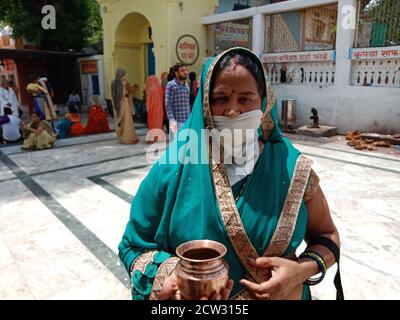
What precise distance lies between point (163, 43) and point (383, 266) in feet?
29.4

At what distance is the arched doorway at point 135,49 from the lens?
12141 millimetres

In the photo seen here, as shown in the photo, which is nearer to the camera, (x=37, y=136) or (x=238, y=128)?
(x=238, y=128)

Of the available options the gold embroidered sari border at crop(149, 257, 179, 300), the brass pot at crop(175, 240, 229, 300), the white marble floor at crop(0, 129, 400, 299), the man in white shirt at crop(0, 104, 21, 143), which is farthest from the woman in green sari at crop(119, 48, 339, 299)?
the man in white shirt at crop(0, 104, 21, 143)

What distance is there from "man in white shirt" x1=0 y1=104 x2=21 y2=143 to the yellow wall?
14.2ft

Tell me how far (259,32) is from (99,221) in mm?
6949

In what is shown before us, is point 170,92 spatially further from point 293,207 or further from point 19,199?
point 293,207

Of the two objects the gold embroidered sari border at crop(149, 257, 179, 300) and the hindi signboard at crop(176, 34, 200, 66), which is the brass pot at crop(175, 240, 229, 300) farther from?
the hindi signboard at crop(176, 34, 200, 66)

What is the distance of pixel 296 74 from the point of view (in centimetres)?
827

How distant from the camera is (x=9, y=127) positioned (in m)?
7.43

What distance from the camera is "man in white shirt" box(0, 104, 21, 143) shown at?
290 inches

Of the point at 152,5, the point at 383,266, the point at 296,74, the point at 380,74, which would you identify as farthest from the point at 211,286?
the point at 152,5

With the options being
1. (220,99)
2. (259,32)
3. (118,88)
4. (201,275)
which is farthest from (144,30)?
(201,275)

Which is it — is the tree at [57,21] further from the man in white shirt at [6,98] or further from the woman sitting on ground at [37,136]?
the woman sitting on ground at [37,136]

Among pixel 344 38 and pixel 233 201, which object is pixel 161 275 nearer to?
pixel 233 201
